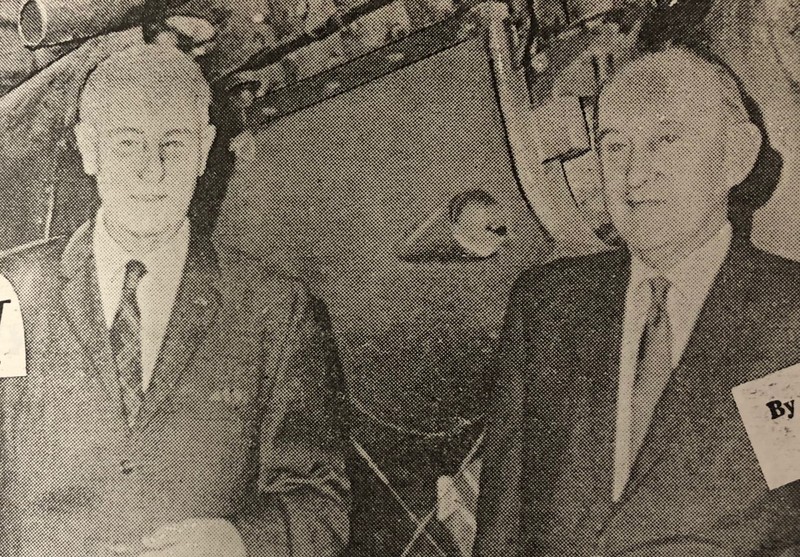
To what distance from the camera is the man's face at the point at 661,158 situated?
6.47 feet

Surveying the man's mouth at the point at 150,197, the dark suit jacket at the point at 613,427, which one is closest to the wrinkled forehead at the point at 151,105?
the man's mouth at the point at 150,197

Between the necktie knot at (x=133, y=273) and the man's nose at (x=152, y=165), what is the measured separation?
0.25 meters

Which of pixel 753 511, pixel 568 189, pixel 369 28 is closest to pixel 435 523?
pixel 753 511

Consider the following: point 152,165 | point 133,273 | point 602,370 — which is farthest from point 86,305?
point 602,370

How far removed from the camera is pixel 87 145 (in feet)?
7.55

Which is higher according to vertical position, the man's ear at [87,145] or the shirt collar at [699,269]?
the man's ear at [87,145]

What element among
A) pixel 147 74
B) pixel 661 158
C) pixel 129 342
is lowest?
pixel 129 342

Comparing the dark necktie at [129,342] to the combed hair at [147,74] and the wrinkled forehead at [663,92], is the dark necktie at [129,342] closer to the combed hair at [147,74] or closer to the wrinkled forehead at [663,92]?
the combed hair at [147,74]

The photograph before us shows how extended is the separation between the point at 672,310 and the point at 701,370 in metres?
0.17

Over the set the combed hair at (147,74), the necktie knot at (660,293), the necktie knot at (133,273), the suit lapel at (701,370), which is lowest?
the suit lapel at (701,370)

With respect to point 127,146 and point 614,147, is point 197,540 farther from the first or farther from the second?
point 614,147

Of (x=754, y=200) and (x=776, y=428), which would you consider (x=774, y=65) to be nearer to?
(x=754, y=200)

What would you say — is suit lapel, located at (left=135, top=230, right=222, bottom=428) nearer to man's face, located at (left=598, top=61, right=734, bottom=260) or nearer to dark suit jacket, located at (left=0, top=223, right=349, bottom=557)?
dark suit jacket, located at (left=0, top=223, right=349, bottom=557)

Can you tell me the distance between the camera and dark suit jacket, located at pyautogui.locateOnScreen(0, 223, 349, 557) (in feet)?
7.06
